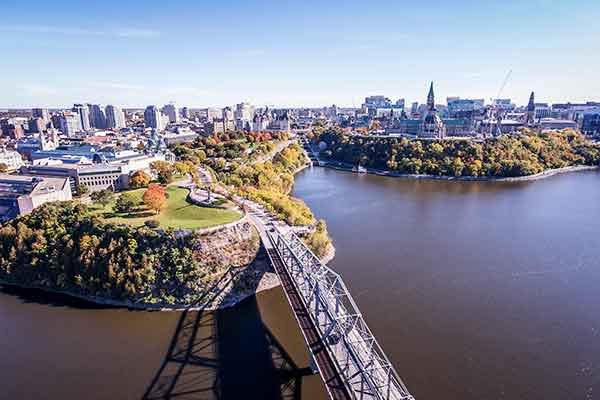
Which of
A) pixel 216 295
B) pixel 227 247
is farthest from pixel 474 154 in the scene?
pixel 216 295

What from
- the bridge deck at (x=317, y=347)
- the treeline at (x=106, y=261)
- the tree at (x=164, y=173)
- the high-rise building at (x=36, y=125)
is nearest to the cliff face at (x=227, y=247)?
the treeline at (x=106, y=261)

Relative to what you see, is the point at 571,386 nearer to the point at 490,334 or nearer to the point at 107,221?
the point at 490,334

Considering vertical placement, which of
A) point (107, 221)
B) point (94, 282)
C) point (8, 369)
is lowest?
point (8, 369)

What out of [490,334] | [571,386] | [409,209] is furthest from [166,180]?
[571,386]

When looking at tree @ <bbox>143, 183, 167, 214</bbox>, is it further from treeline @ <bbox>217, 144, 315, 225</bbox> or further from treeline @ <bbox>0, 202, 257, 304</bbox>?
treeline @ <bbox>217, 144, 315, 225</bbox>

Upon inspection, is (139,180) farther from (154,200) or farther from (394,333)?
(394,333)

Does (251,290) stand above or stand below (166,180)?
below
